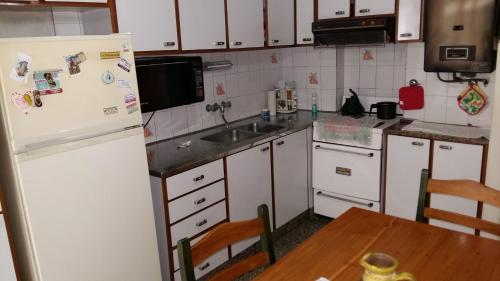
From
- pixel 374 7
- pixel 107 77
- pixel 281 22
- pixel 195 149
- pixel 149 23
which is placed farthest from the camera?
pixel 281 22

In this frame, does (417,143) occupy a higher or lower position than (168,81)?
lower

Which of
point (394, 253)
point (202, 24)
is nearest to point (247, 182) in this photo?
point (202, 24)

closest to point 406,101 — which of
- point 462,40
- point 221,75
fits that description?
point 462,40

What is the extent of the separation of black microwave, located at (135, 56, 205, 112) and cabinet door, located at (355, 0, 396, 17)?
1.36 metres

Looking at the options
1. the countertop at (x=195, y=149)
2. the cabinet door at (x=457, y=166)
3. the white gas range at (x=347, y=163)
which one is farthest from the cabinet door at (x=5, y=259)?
the cabinet door at (x=457, y=166)

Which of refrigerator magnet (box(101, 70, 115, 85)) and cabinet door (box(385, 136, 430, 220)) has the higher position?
refrigerator magnet (box(101, 70, 115, 85))

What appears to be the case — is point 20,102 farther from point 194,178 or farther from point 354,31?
point 354,31

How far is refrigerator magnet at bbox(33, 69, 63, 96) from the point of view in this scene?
66.5 inches

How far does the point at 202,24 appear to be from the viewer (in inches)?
111

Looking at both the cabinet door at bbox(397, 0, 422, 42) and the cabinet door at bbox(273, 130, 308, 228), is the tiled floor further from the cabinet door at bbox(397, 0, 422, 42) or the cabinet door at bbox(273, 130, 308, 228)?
the cabinet door at bbox(397, 0, 422, 42)

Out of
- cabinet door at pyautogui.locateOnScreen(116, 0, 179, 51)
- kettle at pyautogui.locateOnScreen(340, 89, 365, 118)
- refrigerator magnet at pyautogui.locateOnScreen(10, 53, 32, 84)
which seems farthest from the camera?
kettle at pyautogui.locateOnScreen(340, 89, 365, 118)

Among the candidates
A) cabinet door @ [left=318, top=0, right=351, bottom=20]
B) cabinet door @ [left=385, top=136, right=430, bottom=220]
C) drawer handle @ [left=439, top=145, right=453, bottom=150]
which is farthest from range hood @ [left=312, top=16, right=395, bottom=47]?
drawer handle @ [left=439, top=145, right=453, bottom=150]

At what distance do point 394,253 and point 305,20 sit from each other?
2496mm

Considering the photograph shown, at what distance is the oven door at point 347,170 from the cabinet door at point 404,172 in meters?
0.09
